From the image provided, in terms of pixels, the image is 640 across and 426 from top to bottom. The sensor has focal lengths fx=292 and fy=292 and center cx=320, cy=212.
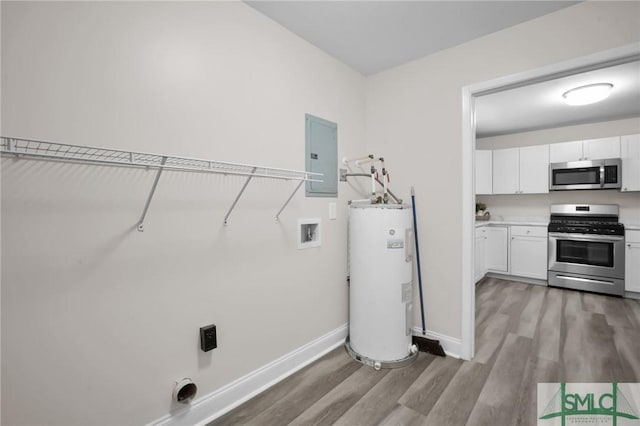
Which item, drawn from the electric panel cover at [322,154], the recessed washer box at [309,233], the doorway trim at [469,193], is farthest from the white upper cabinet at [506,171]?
the recessed washer box at [309,233]

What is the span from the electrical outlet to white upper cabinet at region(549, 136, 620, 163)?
206 inches

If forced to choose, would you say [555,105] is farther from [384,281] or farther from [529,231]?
[384,281]

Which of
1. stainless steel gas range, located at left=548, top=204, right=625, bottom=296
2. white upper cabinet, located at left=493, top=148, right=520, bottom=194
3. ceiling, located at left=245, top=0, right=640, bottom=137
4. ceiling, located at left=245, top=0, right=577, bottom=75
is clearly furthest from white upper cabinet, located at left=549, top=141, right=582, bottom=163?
ceiling, located at left=245, top=0, right=577, bottom=75

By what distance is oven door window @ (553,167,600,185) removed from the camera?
4.07 metres

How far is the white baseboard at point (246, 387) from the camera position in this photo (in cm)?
156

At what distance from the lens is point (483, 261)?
4648 mm

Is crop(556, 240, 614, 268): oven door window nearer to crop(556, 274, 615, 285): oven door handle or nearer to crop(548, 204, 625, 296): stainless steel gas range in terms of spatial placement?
crop(548, 204, 625, 296): stainless steel gas range

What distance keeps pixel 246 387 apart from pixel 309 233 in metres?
1.10

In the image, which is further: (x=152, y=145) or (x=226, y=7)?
(x=226, y=7)

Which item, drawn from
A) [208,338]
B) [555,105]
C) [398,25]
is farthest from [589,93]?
Result: [208,338]

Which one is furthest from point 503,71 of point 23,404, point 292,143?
point 23,404

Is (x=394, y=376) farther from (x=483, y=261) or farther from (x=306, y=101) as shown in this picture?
(x=483, y=261)

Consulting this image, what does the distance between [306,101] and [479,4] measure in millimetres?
1260

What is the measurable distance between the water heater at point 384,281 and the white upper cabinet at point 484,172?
3383 millimetres
